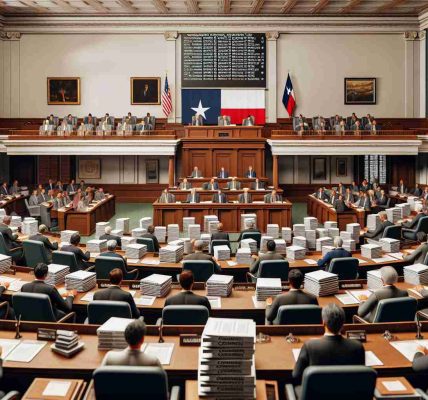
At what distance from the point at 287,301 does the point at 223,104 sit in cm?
1772

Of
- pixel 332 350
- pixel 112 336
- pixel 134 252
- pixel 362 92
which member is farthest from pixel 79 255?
pixel 362 92

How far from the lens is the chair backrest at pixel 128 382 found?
10.9 ft

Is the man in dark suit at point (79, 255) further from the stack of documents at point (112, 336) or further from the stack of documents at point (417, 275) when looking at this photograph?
the stack of documents at point (417, 275)

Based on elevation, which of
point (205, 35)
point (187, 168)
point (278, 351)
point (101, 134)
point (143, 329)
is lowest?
point (278, 351)

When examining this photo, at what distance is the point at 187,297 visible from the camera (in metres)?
5.62

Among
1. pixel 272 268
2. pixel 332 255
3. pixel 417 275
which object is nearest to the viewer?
pixel 417 275

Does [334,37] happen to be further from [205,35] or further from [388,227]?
[388,227]

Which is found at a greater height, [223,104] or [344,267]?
[223,104]

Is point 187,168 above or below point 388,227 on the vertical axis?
above

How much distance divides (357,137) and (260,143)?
11.3ft

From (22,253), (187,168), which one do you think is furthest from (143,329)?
(187,168)

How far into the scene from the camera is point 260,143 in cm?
1938

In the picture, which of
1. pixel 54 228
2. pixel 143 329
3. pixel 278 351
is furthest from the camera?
pixel 54 228

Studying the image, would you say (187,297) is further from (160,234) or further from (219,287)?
(160,234)
